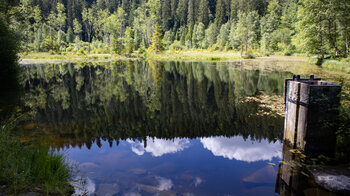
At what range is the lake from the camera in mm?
5309

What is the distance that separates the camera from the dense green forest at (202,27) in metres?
28.4

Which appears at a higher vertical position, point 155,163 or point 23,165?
point 23,165

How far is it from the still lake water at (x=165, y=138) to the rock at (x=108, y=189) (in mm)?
20

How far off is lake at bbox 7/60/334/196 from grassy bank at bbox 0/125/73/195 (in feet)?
2.07

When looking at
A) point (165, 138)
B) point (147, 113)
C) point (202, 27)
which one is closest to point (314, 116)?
point (165, 138)

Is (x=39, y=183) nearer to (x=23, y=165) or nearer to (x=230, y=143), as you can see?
(x=23, y=165)

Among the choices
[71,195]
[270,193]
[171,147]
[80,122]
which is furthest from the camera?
[80,122]

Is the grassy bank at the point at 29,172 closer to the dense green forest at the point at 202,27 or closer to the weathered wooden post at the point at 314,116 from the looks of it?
the weathered wooden post at the point at 314,116

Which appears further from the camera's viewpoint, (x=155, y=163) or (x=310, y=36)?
(x=310, y=36)

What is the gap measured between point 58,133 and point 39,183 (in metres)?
4.42

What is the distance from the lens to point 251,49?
2303 inches

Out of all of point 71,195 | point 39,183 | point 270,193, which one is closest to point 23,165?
point 39,183

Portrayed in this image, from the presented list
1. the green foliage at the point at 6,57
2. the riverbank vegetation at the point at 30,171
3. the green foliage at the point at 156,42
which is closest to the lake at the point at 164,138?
the riverbank vegetation at the point at 30,171

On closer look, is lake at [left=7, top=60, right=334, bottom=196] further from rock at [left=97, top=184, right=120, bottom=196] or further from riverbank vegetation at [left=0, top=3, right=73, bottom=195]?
riverbank vegetation at [left=0, top=3, right=73, bottom=195]
